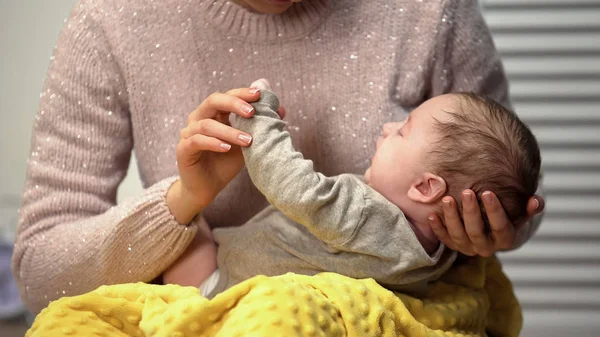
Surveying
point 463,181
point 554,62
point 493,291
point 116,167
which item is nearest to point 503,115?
point 463,181

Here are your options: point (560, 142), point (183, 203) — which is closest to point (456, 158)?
point (183, 203)

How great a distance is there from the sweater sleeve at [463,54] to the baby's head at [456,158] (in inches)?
6.4

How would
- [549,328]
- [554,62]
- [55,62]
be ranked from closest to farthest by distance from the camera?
1. [55,62]
2. [554,62]
3. [549,328]

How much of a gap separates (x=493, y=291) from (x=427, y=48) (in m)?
0.41

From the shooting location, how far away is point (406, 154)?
1055 millimetres

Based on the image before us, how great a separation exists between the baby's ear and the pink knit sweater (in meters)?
0.17

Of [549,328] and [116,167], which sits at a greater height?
[116,167]

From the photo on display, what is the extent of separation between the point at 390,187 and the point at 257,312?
0.31 meters

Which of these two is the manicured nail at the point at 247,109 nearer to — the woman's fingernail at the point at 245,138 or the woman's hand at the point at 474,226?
the woman's fingernail at the point at 245,138

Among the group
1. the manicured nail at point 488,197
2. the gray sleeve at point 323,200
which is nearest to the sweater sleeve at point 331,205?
the gray sleeve at point 323,200

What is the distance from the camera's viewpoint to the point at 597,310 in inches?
95.2

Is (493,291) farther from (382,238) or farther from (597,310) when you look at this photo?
(597,310)

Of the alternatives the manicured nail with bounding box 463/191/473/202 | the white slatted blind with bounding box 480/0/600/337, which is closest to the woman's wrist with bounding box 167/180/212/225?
the manicured nail with bounding box 463/191/473/202

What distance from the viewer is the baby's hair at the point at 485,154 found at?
3.32 feet
